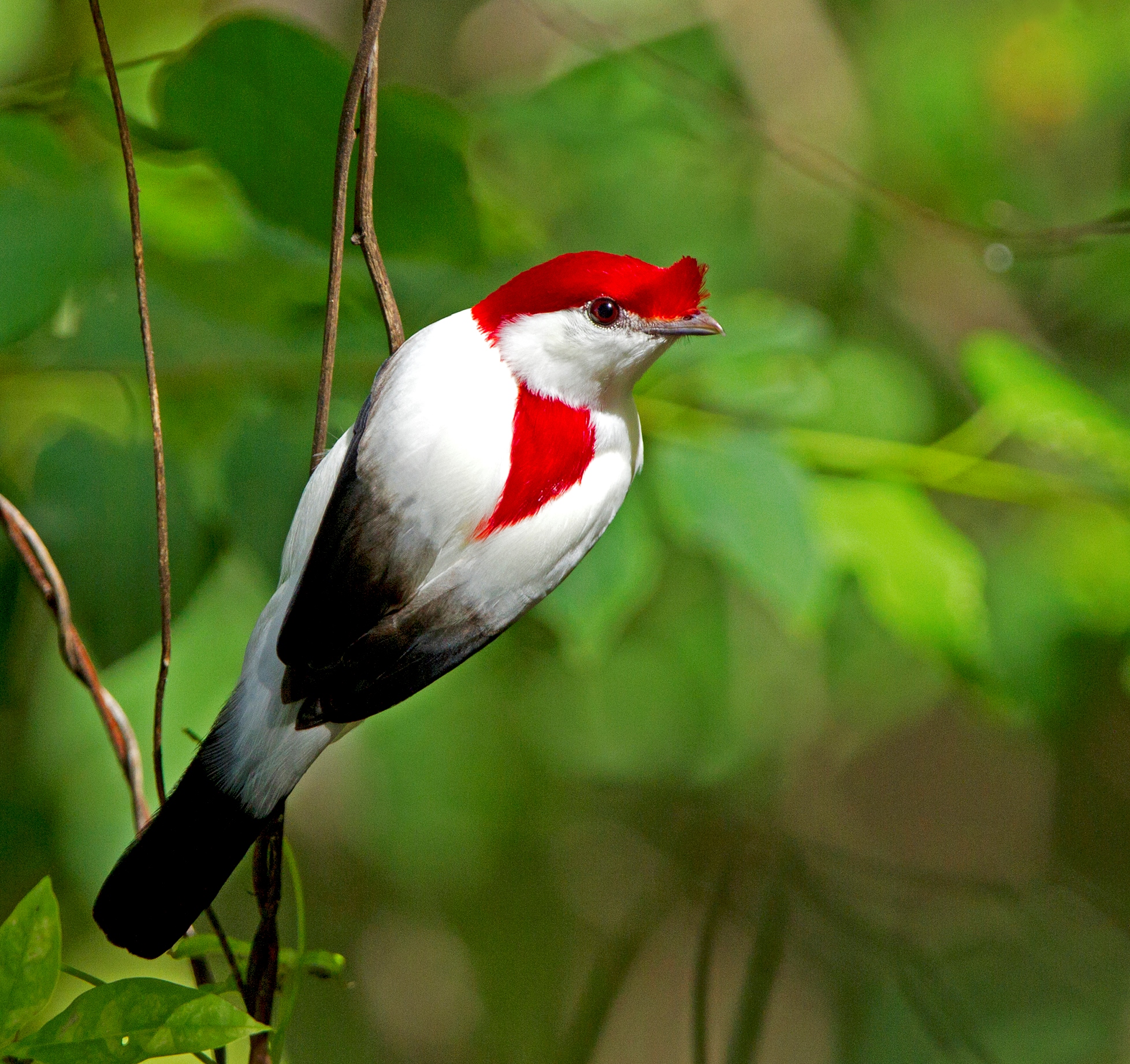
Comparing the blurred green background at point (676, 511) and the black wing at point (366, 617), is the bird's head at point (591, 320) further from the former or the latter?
the blurred green background at point (676, 511)

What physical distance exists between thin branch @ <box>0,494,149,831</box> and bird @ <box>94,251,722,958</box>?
0.20ft

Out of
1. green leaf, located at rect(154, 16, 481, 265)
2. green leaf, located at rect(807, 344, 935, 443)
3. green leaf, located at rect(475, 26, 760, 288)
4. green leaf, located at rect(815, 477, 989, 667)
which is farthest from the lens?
green leaf, located at rect(475, 26, 760, 288)

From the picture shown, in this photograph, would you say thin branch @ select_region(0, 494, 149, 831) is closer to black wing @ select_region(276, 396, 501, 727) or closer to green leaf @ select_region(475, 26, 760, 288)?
black wing @ select_region(276, 396, 501, 727)

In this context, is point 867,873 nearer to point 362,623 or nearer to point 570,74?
point 570,74

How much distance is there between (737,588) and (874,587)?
72 centimetres

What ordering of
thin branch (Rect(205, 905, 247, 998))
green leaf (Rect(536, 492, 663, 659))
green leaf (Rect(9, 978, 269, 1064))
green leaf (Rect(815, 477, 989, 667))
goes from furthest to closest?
green leaf (Rect(815, 477, 989, 667)) < green leaf (Rect(536, 492, 663, 659)) < thin branch (Rect(205, 905, 247, 998)) < green leaf (Rect(9, 978, 269, 1064))

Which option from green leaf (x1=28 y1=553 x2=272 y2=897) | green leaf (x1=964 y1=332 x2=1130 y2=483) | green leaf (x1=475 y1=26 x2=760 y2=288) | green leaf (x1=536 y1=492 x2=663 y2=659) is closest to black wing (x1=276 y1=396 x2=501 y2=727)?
green leaf (x1=536 y1=492 x2=663 y2=659)

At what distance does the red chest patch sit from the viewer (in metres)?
0.65

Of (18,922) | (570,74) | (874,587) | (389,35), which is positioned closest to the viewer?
(18,922)

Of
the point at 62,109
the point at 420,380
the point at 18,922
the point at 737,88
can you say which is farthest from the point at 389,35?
the point at 18,922

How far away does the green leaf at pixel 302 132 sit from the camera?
1.00 m

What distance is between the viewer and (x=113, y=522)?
1065mm

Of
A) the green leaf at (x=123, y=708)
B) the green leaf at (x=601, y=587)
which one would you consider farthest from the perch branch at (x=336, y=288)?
the green leaf at (x=123, y=708)

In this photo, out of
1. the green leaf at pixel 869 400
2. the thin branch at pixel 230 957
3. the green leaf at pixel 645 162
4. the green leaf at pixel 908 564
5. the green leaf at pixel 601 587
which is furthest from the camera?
the green leaf at pixel 645 162
